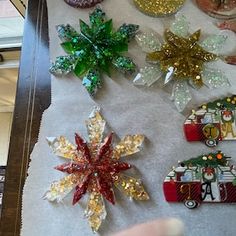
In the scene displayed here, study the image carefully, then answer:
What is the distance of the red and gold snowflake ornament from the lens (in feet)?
1.91

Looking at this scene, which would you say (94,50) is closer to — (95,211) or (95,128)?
(95,128)

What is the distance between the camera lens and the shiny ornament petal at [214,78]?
2.16 ft

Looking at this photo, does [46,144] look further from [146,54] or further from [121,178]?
[146,54]

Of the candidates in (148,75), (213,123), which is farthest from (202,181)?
(148,75)

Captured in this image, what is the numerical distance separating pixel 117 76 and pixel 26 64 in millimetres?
175

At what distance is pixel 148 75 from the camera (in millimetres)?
673

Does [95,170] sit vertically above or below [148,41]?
below

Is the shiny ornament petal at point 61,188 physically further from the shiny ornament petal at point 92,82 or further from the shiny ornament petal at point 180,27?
the shiny ornament petal at point 180,27

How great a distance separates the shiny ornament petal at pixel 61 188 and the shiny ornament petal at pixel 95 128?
0.23 ft

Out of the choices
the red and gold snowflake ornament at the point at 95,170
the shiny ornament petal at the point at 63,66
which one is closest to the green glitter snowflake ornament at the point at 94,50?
the shiny ornament petal at the point at 63,66

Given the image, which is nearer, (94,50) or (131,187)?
(131,187)

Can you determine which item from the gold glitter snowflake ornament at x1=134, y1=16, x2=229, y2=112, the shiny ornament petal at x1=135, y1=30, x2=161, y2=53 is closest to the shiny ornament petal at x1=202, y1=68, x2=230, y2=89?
the gold glitter snowflake ornament at x1=134, y1=16, x2=229, y2=112

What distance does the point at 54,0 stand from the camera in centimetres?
76

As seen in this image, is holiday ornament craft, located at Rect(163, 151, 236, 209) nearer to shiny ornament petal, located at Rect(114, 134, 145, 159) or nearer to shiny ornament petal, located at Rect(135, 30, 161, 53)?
shiny ornament petal, located at Rect(114, 134, 145, 159)
